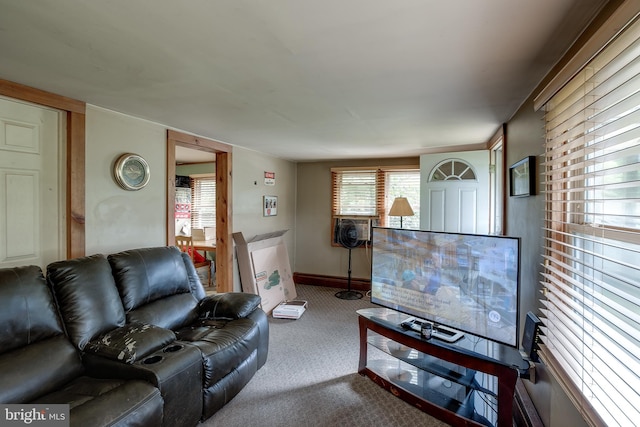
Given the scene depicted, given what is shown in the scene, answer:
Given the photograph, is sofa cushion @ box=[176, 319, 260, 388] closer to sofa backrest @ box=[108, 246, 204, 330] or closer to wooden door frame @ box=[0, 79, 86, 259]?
sofa backrest @ box=[108, 246, 204, 330]

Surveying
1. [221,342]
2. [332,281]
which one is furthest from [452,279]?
[332,281]

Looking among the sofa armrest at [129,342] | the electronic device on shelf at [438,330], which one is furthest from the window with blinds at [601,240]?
the sofa armrest at [129,342]

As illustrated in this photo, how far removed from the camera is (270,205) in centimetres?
468

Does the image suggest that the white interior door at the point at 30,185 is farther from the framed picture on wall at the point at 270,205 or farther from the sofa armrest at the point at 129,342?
the framed picture on wall at the point at 270,205

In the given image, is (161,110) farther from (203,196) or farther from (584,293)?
(203,196)

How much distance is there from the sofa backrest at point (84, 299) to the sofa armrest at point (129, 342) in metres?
0.09

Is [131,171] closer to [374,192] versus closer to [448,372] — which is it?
[448,372]

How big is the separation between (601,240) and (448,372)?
1318 millimetres

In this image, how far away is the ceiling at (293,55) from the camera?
1.16 metres

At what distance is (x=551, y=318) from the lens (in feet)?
5.12

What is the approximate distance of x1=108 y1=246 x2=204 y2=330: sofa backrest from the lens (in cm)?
220

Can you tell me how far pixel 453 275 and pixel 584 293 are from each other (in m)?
0.81

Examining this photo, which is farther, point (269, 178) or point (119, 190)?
point (269, 178)

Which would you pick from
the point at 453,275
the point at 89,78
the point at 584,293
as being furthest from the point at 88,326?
the point at 584,293
